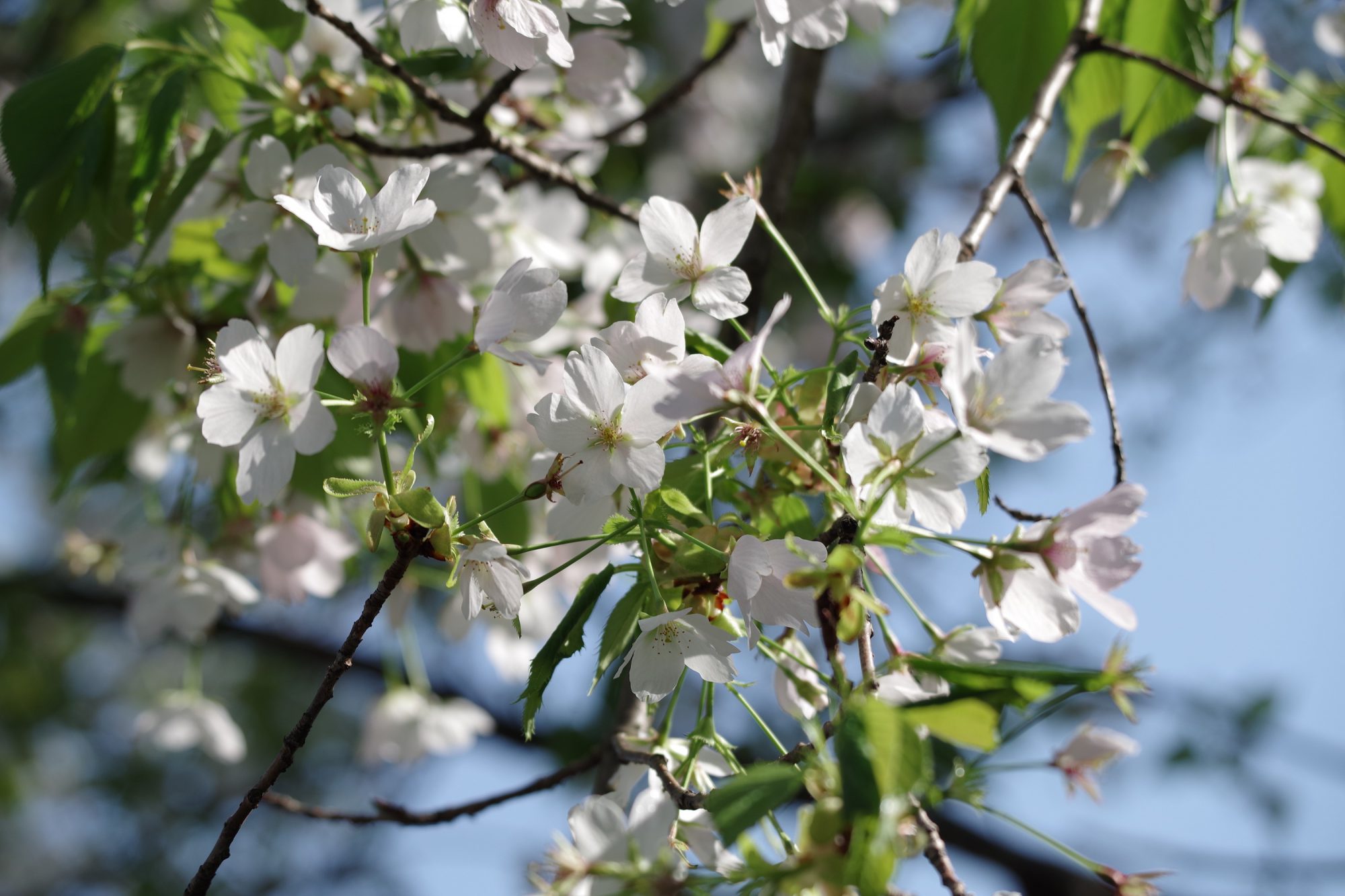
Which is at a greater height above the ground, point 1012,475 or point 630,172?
point 630,172

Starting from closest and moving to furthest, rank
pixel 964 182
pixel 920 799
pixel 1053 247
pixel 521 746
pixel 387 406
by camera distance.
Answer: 1. pixel 920 799
2. pixel 387 406
3. pixel 1053 247
4. pixel 521 746
5. pixel 964 182

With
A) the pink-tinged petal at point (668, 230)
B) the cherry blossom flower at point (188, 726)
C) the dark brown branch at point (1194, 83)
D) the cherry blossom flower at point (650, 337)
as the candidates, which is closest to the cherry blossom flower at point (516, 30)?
the pink-tinged petal at point (668, 230)

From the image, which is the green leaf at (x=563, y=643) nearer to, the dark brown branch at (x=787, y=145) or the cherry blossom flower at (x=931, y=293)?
the cherry blossom flower at (x=931, y=293)

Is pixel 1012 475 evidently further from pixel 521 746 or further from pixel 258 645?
pixel 258 645

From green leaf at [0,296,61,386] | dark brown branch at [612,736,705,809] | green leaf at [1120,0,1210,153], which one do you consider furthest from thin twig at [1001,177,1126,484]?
green leaf at [0,296,61,386]

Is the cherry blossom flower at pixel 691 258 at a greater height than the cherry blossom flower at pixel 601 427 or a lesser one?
greater

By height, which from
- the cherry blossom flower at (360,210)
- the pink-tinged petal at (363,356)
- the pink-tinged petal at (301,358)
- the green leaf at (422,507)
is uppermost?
the cherry blossom flower at (360,210)

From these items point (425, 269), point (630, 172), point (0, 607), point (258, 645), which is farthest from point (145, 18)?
point (425, 269)

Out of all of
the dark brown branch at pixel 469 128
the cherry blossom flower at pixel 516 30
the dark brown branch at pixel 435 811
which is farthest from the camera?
the dark brown branch at pixel 435 811
